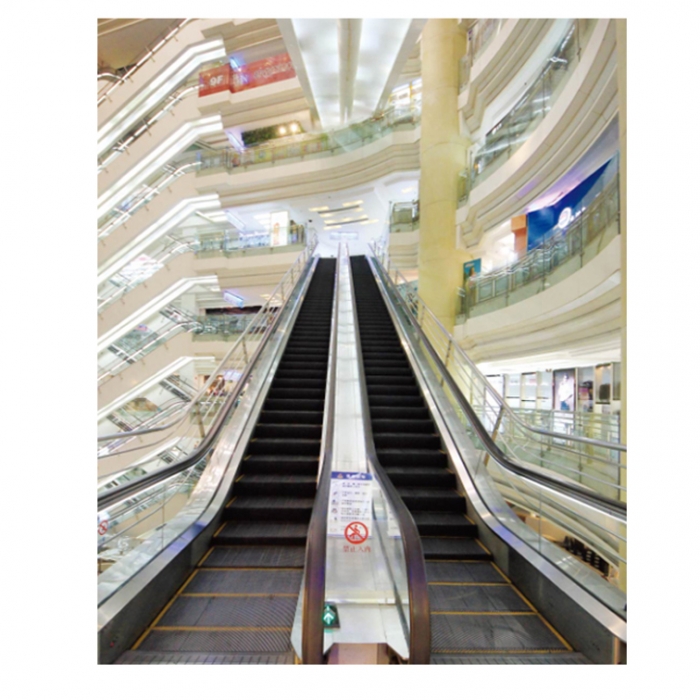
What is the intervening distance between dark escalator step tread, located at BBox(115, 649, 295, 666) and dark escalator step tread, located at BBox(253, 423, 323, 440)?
8.18ft

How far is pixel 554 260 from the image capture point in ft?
21.6

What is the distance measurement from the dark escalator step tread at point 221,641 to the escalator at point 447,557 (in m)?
0.75

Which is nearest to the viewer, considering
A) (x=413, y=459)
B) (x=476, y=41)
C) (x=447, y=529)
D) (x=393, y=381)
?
(x=447, y=529)

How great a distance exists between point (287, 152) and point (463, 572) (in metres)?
16.2

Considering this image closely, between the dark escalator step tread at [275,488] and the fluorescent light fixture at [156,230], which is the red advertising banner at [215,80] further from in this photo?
the dark escalator step tread at [275,488]

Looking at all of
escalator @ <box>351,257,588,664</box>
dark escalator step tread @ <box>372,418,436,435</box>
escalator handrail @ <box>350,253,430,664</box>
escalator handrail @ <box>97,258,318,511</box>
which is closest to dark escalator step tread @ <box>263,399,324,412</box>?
escalator handrail @ <box>97,258,318,511</box>

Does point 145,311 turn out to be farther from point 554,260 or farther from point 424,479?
point 424,479

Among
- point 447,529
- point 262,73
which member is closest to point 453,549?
point 447,529

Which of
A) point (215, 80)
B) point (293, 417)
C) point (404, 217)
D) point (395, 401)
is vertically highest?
point (215, 80)
